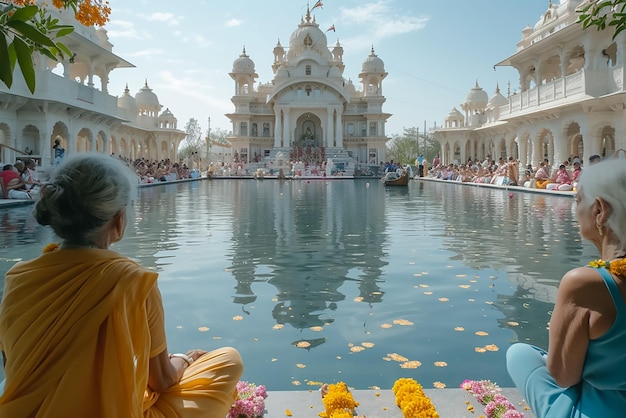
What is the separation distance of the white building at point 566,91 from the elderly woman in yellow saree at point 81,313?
64.6 ft

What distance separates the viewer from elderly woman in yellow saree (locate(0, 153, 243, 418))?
5.26 ft

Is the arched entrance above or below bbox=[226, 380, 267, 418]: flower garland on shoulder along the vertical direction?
above

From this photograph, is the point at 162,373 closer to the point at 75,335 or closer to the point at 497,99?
the point at 75,335

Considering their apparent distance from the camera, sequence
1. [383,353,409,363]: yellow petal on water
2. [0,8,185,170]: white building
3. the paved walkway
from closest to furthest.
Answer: the paved walkway
[383,353,409,363]: yellow petal on water
[0,8,185,170]: white building

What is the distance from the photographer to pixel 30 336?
1623 mm

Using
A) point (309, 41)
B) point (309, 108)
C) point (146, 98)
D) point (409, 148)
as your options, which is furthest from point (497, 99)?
point (409, 148)

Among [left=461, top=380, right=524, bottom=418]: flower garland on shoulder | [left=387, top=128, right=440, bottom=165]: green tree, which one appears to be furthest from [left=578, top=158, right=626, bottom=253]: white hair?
[left=387, top=128, right=440, bottom=165]: green tree

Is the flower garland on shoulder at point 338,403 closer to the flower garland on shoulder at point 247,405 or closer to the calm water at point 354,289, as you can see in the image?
the flower garland on shoulder at point 247,405

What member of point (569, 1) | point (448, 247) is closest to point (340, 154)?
point (569, 1)

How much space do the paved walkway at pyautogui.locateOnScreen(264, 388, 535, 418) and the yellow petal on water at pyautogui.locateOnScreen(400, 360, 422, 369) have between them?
561 mm

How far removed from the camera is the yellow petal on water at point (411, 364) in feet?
10.7

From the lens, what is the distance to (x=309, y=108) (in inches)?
1908

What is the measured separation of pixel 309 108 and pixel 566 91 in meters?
A: 29.2

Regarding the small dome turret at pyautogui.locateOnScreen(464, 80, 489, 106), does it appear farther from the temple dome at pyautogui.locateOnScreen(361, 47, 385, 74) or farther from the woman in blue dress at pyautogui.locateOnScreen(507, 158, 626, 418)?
the woman in blue dress at pyautogui.locateOnScreen(507, 158, 626, 418)
